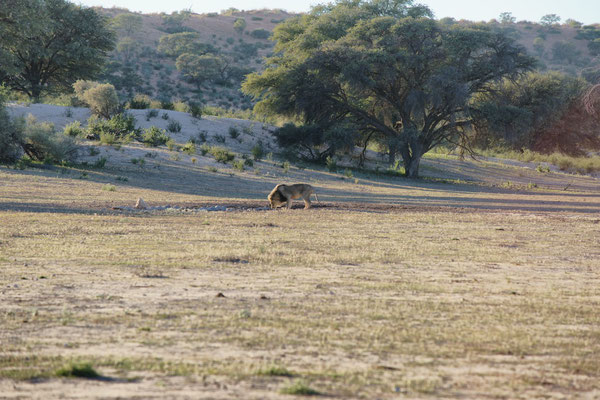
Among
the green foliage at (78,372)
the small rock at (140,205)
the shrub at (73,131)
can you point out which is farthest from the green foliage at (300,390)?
the shrub at (73,131)

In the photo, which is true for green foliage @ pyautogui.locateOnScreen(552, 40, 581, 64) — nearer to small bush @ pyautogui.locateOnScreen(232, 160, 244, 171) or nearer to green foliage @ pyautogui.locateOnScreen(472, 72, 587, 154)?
green foliage @ pyautogui.locateOnScreen(472, 72, 587, 154)

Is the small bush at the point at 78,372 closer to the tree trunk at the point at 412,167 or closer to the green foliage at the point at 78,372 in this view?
the green foliage at the point at 78,372

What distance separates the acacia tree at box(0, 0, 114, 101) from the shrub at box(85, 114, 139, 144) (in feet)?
35.7

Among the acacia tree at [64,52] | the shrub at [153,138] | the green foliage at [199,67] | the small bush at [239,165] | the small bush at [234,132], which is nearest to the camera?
the small bush at [239,165]

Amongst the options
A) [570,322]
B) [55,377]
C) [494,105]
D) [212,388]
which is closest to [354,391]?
[212,388]

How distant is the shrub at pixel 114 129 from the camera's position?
3631 cm

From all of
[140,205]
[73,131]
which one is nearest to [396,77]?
[73,131]

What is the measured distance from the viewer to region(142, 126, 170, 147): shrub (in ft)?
123

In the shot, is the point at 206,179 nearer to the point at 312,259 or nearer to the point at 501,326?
the point at 312,259

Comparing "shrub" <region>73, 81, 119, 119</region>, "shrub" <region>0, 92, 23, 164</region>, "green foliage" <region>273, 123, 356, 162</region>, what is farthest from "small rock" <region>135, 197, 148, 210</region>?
"green foliage" <region>273, 123, 356, 162</region>

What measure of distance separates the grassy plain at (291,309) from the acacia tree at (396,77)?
86.2 ft

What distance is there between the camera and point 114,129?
37469 millimetres

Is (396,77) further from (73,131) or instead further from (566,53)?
(566,53)

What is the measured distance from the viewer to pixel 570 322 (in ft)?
23.2
